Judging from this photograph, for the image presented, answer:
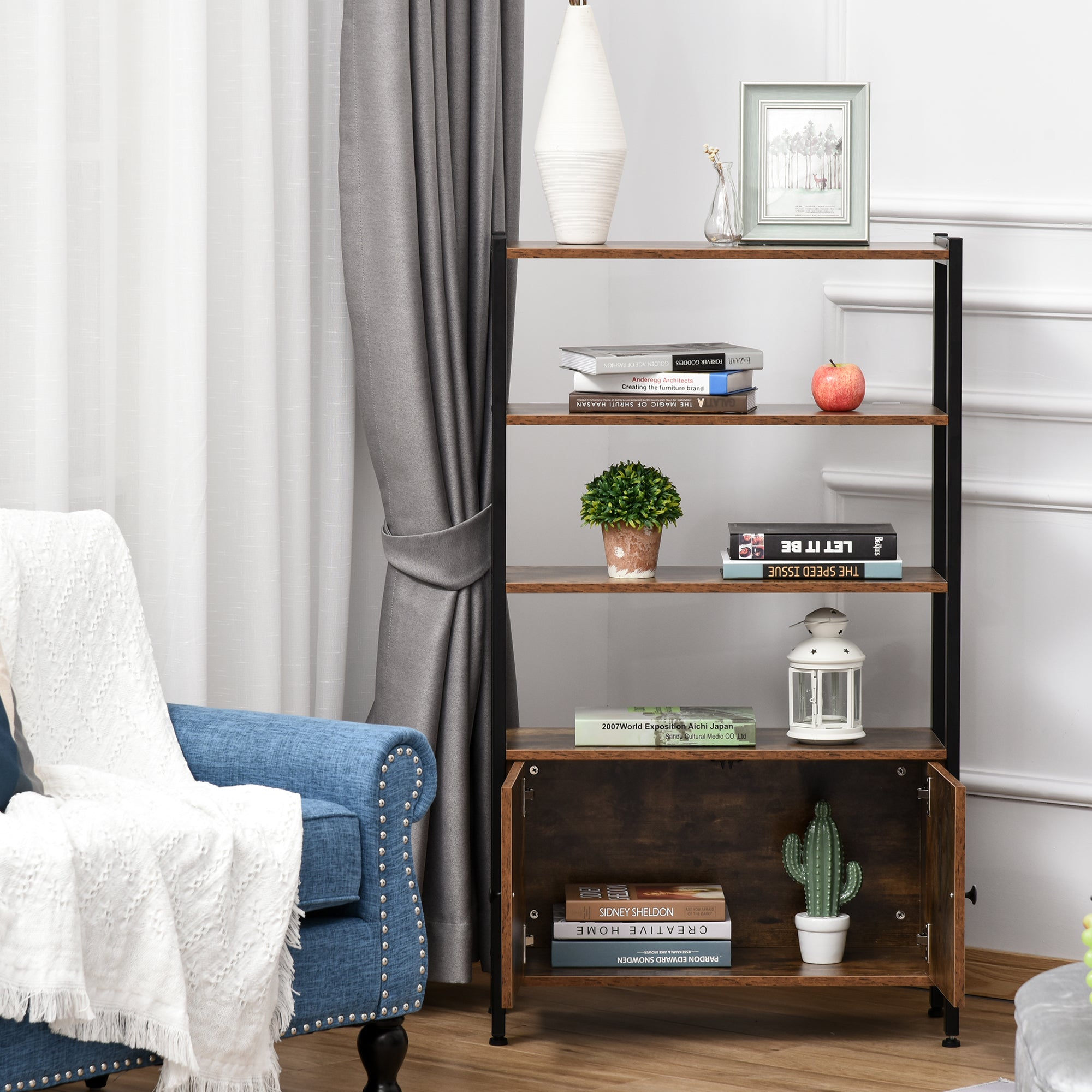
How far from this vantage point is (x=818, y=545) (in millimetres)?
2570

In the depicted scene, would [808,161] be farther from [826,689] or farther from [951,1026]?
[951,1026]

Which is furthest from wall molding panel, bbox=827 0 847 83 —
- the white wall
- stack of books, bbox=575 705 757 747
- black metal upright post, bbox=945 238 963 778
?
stack of books, bbox=575 705 757 747

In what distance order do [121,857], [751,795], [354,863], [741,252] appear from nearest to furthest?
[121,857], [354,863], [741,252], [751,795]

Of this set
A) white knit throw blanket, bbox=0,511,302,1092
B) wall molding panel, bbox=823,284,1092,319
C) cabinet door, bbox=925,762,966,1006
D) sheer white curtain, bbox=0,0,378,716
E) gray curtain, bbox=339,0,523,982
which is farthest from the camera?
wall molding panel, bbox=823,284,1092,319

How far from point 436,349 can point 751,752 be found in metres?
0.88

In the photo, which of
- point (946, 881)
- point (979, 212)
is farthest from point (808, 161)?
point (946, 881)

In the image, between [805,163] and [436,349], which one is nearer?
[805,163]

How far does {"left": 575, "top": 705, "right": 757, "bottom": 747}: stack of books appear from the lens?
2.61m

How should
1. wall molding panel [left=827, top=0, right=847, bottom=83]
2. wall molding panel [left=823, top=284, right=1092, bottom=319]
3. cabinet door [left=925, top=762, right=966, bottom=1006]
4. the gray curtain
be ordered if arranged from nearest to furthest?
1. cabinet door [left=925, top=762, right=966, bottom=1006]
2. the gray curtain
3. wall molding panel [left=823, top=284, right=1092, bottom=319]
4. wall molding panel [left=827, top=0, right=847, bottom=83]

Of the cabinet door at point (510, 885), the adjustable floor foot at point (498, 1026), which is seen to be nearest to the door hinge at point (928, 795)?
the cabinet door at point (510, 885)

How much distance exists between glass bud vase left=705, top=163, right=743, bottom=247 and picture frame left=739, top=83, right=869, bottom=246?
52mm

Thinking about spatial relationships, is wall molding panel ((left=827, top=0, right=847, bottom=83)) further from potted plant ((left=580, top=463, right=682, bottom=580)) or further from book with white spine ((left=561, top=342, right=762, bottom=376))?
potted plant ((left=580, top=463, right=682, bottom=580))

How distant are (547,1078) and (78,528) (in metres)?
1.11

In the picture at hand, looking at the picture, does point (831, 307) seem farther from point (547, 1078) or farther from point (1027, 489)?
point (547, 1078)
